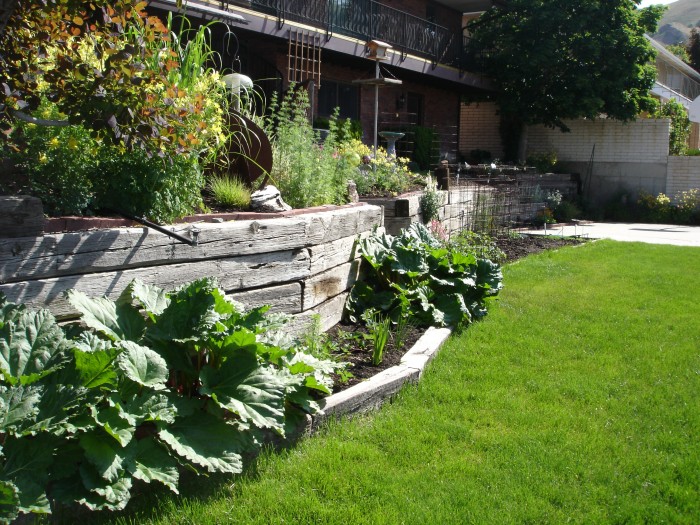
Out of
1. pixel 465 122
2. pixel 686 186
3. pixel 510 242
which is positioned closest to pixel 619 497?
pixel 510 242

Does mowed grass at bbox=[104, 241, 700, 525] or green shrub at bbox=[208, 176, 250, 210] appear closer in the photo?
mowed grass at bbox=[104, 241, 700, 525]

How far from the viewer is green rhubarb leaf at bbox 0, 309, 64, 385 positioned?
2.50 metres

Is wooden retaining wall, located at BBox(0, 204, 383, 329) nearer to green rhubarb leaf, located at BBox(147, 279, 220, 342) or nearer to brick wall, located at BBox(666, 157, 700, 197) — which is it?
green rhubarb leaf, located at BBox(147, 279, 220, 342)

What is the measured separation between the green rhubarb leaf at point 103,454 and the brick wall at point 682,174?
62.7ft

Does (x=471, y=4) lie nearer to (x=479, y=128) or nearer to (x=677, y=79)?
(x=479, y=128)

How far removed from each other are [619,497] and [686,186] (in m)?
18.1

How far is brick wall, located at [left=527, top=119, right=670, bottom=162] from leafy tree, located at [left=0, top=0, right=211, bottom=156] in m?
19.1

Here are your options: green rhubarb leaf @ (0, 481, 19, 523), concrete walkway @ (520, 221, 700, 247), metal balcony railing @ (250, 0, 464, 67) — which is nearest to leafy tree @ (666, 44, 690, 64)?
metal balcony railing @ (250, 0, 464, 67)

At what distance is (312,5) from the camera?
13875 mm

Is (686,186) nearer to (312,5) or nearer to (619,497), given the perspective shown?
(312,5)

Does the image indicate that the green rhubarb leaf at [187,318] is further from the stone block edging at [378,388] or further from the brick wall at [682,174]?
the brick wall at [682,174]

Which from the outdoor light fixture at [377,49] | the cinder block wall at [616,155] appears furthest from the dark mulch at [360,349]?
the cinder block wall at [616,155]

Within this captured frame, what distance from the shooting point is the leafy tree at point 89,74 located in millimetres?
2957

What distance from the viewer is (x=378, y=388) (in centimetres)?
390
